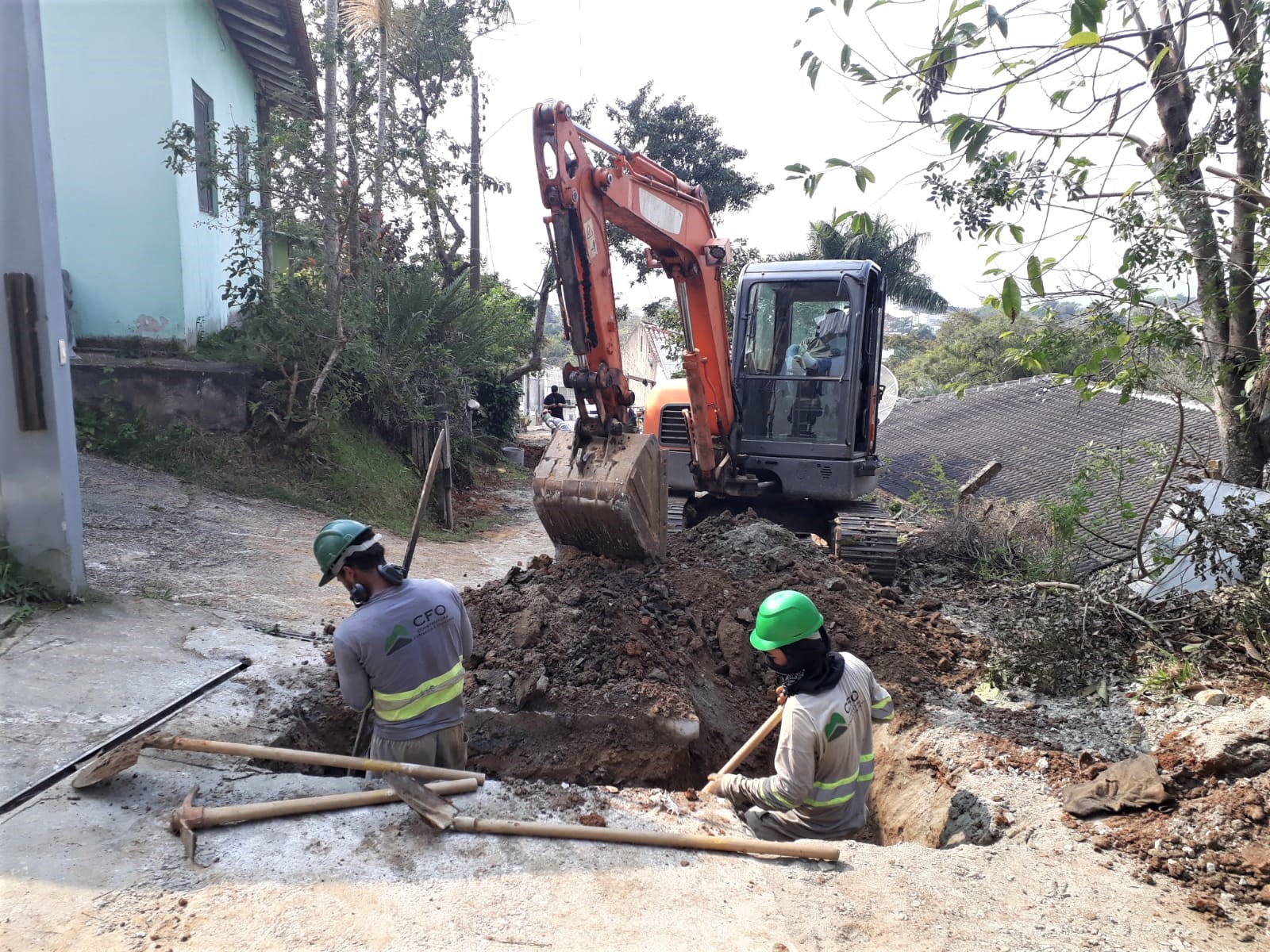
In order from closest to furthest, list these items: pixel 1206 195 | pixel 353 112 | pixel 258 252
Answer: pixel 1206 195
pixel 353 112
pixel 258 252

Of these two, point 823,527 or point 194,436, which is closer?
point 823,527

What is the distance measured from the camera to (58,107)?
991cm

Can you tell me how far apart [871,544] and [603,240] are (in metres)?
4.09

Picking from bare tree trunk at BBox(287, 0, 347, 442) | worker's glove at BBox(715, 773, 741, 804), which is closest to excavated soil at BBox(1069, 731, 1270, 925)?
worker's glove at BBox(715, 773, 741, 804)

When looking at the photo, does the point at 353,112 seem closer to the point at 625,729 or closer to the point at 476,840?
the point at 625,729

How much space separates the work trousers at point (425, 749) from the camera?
393 centimetres

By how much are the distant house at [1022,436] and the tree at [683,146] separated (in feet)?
22.6

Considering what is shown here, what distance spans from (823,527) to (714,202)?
13482mm

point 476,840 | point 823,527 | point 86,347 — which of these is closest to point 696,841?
point 476,840

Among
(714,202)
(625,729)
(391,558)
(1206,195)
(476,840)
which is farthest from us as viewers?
(714,202)

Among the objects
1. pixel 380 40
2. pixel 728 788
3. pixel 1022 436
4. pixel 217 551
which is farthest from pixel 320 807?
pixel 1022 436

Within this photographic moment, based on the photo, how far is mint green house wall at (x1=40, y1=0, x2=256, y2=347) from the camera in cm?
997

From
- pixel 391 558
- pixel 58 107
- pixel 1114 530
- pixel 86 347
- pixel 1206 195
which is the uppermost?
pixel 58 107

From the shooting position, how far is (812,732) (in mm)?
3715
